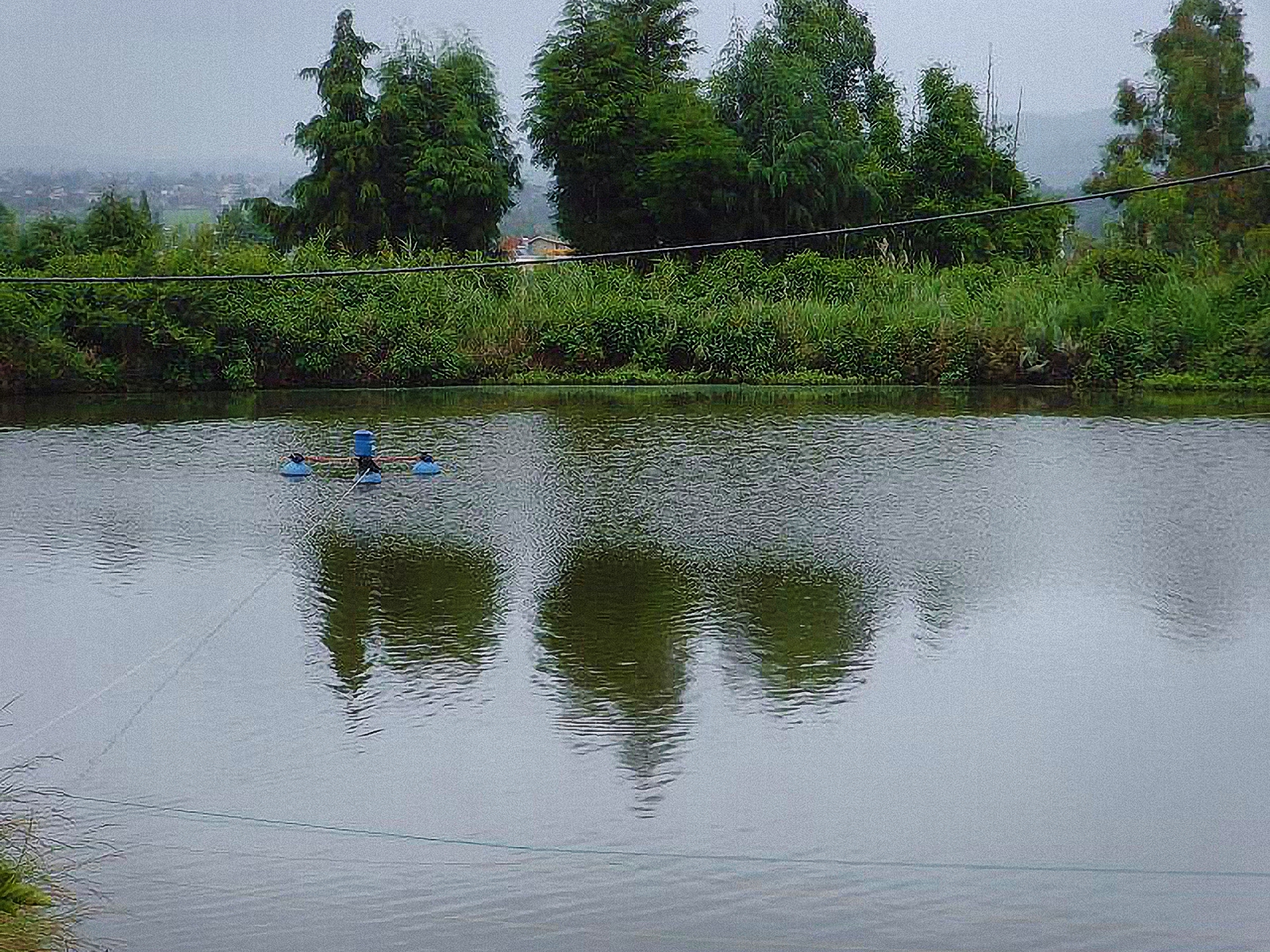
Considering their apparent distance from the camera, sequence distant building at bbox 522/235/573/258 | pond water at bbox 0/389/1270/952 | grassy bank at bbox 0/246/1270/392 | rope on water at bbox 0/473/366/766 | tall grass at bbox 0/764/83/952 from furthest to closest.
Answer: distant building at bbox 522/235/573/258, grassy bank at bbox 0/246/1270/392, rope on water at bbox 0/473/366/766, pond water at bbox 0/389/1270/952, tall grass at bbox 0/764/83/952

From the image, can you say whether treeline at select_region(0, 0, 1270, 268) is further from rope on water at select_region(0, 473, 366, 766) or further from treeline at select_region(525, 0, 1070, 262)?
rope on water at select_region(0, 473, 366, 766)

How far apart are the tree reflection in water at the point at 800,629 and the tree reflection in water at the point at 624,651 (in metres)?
0.27

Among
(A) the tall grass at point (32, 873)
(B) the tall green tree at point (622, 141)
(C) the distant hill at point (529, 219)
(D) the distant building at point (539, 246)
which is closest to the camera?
(A) the tall grass at point (32, 873)

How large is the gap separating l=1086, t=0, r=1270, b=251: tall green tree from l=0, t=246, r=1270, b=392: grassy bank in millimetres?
2395

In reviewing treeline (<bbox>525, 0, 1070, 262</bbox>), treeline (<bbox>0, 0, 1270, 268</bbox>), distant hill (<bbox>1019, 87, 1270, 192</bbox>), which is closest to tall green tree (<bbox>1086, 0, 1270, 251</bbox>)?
treeline (<bbox>0, 0, 1270, 268</bbox>)

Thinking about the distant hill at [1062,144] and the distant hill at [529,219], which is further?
the distant hill at [1062,144]

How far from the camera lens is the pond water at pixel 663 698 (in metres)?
4.16

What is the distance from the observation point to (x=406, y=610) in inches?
281

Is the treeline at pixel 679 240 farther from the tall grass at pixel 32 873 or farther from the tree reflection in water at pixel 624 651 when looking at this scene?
the tall grass at pixel 32 873

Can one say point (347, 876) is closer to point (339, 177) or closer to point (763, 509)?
point (763, 509)

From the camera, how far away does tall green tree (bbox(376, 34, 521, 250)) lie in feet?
71.9

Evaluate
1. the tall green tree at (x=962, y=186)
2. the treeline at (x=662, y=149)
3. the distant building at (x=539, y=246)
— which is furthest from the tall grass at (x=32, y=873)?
the distant building at (x=539, y=246)

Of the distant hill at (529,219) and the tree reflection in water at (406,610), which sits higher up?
the distant hill at (529,219)

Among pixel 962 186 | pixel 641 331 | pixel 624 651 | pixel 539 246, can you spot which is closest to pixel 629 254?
pixel 624 651
